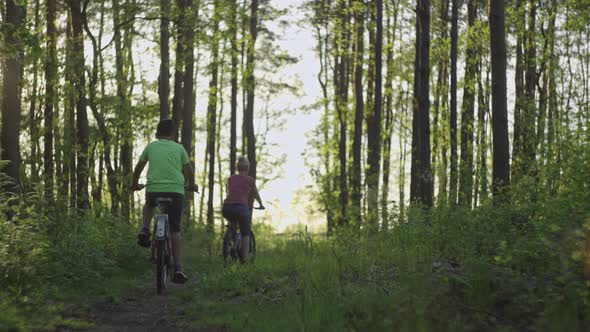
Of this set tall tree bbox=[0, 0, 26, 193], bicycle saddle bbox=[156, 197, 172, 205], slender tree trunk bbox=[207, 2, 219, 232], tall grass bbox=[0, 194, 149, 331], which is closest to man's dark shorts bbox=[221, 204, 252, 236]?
tall grass bbox=[0, 194, 149, 331]

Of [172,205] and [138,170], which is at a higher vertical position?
[138,170]

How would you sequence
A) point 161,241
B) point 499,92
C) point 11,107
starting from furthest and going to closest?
point 11,107 < point 499,92 < point 161,241

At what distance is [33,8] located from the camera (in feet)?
94.1

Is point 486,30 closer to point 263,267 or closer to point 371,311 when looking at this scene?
point 263,267

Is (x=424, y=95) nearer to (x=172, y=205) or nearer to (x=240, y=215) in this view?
(x=240, y=215)

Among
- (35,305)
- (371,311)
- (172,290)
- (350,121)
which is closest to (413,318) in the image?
(371,311)

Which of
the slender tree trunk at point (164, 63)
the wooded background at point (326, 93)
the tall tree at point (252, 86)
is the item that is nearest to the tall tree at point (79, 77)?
the wooded background at point (326, 93)

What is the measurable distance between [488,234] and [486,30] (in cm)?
2069

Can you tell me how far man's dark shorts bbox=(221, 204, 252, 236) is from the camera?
12.7 m

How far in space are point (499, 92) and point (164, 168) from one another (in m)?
7.04

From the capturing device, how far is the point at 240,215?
41.7 feet

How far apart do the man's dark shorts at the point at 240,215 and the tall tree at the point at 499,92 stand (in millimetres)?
4814

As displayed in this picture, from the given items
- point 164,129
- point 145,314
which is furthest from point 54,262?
point 164,129

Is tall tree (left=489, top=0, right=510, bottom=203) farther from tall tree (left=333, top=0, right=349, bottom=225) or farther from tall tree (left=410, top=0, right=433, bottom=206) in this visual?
tall tree (left=333, top=0, right=349, bottom=225)
